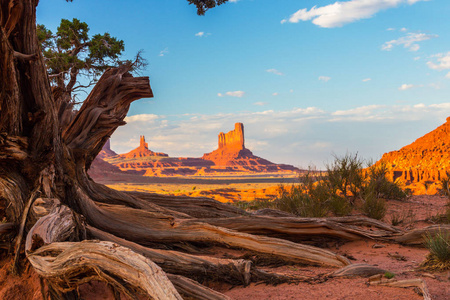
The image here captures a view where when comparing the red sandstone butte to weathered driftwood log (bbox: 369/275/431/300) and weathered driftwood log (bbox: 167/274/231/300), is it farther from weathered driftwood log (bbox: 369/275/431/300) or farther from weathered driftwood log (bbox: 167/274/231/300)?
weathered driftwood log (bbox: 167/274/231/300)

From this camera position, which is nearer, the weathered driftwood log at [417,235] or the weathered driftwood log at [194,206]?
the weathered driftwood log at [417,235]

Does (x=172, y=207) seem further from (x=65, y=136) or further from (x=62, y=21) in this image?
(x=62, y=21)

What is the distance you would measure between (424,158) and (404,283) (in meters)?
36.7

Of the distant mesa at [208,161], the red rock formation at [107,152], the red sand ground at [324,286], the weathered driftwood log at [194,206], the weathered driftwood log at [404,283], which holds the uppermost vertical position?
the red rock formation at [107,152]

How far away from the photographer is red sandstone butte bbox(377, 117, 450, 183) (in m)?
30.4

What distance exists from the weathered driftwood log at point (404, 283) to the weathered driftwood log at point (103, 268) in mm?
2505

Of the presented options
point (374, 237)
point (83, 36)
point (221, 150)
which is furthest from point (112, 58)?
point (221, 150)

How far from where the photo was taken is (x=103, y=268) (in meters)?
2.73

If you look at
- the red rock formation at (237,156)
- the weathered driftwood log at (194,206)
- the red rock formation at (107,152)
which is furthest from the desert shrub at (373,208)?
the red rock formation at (107,152)

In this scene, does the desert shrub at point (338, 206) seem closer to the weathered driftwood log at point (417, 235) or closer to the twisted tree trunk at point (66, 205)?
the weathered driftwood log at point (417, 235)

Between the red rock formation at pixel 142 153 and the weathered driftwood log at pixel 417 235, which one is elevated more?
the red rock formation at pixel 142 153

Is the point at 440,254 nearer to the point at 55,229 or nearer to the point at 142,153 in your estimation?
the point at 55,229

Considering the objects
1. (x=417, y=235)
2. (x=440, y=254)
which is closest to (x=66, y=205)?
(x=440, y=254)

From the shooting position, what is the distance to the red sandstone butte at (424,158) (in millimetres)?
30359
